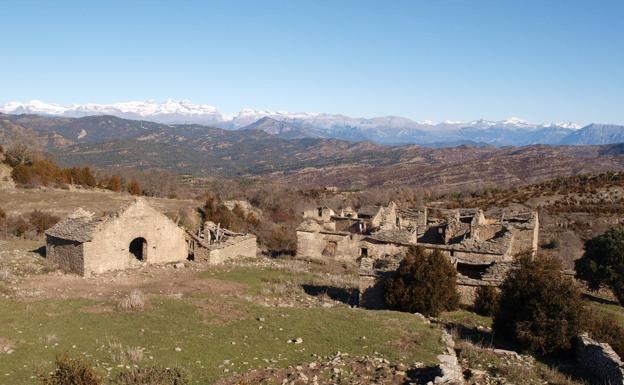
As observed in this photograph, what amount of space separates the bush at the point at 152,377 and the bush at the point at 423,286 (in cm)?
917

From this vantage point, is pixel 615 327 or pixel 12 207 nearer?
pixel 615 327

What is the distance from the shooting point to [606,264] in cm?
2573

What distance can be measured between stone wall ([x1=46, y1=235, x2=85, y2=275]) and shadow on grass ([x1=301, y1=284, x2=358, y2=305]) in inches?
406

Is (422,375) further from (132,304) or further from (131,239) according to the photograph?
(131,239)

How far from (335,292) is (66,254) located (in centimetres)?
1283

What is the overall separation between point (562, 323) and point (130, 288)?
15824mm

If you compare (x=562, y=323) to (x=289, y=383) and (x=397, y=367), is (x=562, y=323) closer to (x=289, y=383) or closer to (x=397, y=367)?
(x=397, y=367)

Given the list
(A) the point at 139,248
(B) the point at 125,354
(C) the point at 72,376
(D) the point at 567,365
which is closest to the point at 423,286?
(D) the point at 567,365

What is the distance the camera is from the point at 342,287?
22.8 meters

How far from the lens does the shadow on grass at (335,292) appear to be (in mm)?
20359

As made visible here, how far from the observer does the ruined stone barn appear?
22.9m

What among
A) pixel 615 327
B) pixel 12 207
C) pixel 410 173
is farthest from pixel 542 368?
pixel 410 173

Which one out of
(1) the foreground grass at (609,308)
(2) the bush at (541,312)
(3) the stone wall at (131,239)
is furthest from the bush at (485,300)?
(3) the stone wall at (131,239)

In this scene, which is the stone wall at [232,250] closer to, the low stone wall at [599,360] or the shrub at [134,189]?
the low stone wall at [599,360]
